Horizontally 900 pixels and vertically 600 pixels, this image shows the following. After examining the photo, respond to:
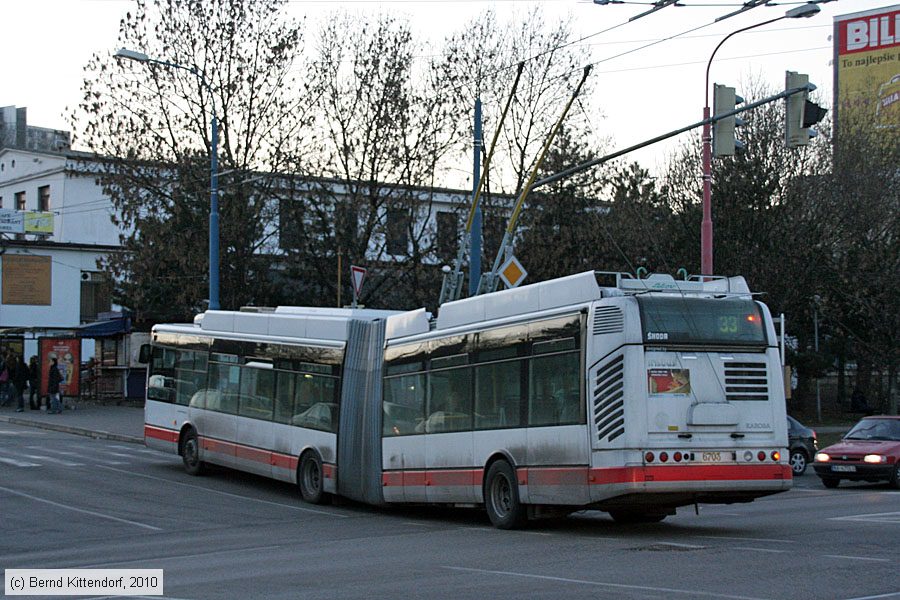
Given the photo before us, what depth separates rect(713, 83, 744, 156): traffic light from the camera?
20172 mm

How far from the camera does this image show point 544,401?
14.4 meters

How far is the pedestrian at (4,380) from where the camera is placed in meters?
43.5

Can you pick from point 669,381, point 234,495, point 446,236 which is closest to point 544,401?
point 669,381

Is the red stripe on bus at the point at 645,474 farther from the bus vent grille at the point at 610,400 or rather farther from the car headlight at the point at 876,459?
the car headlight at the point at 876,459

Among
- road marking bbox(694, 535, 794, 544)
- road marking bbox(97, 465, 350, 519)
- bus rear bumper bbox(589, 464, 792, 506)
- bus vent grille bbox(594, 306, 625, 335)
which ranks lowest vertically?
road marking bbox(97, 465, 350, 519)

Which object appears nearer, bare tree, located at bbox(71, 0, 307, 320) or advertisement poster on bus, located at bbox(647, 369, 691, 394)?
advertisement poster on bus, located at bbox(647, 369, 691, 394)

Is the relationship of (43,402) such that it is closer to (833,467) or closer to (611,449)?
(833,467)

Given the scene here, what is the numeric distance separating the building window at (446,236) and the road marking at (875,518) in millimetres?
26148

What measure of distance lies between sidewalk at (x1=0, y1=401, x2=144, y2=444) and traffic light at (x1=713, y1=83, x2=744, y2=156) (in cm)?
1781

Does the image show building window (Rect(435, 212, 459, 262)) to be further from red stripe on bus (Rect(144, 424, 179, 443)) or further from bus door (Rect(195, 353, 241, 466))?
bus door (Rect(195, 353, 241, 466))

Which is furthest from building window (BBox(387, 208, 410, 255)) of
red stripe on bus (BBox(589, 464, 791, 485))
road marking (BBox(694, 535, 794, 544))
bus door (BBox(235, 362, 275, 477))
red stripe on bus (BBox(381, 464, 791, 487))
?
red stripe on bus (BBox(589, 464, 791, 485))

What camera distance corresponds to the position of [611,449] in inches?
521

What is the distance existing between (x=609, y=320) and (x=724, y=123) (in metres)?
8.20

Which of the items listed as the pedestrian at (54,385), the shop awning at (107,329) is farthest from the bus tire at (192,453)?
the shop awning at (107,329)
